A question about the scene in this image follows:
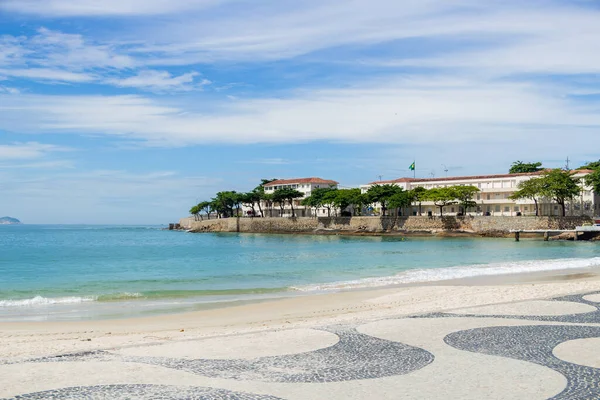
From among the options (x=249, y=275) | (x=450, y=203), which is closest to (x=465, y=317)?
(x=249, y=275)

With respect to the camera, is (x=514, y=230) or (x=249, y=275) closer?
(x=249, y=275)

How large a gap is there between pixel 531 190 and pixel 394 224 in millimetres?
22509

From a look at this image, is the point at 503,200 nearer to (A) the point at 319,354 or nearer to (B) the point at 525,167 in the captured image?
(B) the point at 525,167

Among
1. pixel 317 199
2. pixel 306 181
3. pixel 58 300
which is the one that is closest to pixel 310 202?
pixel 317 199

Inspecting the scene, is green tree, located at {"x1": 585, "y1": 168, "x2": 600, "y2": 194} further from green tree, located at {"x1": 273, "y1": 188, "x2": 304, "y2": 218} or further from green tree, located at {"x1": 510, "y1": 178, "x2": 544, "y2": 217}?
green tree, located at {"x1": 273, "y1": 188, "x2": 304, "y2": 218}

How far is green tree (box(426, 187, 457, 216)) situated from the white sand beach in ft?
255

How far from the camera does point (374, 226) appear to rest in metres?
101

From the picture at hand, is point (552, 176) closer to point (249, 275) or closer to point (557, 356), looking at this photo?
point (249, 275)

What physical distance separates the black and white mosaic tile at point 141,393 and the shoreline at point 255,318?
330 cm

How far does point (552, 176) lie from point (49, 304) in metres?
76.3

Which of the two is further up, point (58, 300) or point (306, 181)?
point (306, 181)

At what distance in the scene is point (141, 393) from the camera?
8836mm

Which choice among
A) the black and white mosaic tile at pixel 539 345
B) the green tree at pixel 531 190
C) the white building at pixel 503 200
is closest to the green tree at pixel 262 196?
the white building at pixel 503 200

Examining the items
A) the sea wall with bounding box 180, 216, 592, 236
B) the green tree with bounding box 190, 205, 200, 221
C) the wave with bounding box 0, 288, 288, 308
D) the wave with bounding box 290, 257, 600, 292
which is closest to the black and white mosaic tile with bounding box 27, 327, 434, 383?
the wave with bounding box 0, 288, 288, 308
